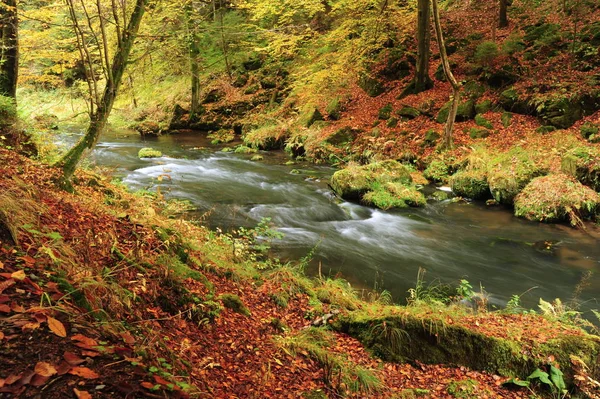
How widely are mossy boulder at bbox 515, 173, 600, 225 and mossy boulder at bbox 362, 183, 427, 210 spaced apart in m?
2.57

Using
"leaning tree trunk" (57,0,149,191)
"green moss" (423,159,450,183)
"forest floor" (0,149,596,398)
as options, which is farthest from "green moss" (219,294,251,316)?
"green moss" (423,159,450,183)

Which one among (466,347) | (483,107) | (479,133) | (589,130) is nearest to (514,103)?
(483,107)

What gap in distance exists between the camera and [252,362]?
319 centimetres

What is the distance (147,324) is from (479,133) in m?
13.2

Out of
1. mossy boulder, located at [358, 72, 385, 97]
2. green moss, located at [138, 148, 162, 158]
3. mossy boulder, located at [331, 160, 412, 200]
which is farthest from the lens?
mossy boulder, located at [358, 72, 385, 97]

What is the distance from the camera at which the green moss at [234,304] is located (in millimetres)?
3949

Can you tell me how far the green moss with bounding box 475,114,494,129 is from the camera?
13.4m

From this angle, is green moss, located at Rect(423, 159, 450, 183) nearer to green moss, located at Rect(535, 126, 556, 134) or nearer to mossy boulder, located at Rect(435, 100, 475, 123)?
mossy boulder, located at Rect(435, 100, 475, 123)

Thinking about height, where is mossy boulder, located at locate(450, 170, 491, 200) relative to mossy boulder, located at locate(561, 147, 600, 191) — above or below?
below

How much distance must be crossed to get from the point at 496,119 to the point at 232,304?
42.7 ft

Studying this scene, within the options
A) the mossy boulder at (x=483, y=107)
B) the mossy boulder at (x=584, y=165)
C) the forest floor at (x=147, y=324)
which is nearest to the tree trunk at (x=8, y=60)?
the forest floor at (x=147, y=324)

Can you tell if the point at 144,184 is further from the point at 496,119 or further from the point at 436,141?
the point at 496,119

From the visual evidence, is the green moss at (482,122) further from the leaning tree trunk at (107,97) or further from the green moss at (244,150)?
the leaning tree trunk at (107,97)

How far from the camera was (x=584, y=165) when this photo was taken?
9703mm
